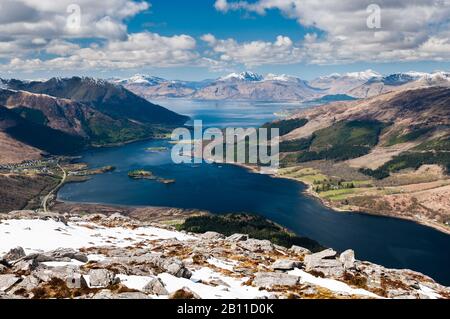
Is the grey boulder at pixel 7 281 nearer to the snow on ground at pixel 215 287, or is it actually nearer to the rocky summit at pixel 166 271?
the rocky summit at pixel 166 271

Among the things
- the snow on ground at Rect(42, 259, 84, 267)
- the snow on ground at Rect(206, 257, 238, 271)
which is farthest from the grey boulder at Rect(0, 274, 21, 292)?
the snow on ground at Rect(206, 257, 238, 271)

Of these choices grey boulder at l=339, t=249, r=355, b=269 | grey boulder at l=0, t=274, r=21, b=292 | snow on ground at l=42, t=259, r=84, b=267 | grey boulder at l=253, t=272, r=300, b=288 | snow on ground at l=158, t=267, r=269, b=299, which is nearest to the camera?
grey boulder at l=0, t=274, r=21, b=292

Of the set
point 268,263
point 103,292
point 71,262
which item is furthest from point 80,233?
point 103,292

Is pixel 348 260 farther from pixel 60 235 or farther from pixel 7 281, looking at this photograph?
pixel 7 281

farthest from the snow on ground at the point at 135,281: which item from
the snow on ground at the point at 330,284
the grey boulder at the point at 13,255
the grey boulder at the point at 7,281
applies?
the snow on ground at the point at 330,284

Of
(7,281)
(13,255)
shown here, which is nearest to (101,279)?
(7,281)

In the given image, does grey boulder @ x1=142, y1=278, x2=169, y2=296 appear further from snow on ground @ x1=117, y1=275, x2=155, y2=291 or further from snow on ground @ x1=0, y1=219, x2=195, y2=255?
snow on ground @ x1=0, y1=219, x2=195, y2=255
